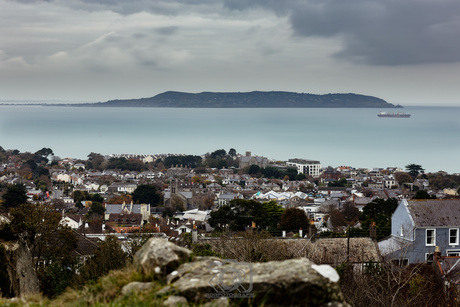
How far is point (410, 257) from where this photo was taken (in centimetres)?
1967

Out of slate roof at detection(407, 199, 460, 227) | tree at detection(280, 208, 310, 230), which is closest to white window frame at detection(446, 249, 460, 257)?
slate roof at detection(407, 199, 460, 227)

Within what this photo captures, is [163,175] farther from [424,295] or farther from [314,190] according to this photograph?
[424,295]

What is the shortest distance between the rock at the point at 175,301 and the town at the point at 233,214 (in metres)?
6.14

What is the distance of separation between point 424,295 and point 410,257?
540 centimetres

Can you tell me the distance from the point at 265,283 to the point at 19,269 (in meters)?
7.17

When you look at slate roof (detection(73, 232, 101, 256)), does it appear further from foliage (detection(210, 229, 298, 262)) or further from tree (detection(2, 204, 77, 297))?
foliage (detection(210, 229, 298, 262))

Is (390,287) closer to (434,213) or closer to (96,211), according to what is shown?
(434,213)

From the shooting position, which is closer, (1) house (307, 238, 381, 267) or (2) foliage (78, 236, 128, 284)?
(2) foliage (78, 236, 128, 284)

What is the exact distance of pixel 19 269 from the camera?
1151 cm

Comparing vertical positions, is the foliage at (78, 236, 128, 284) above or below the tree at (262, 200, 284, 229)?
above

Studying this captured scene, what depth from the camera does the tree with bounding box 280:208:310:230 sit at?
38.3 metres

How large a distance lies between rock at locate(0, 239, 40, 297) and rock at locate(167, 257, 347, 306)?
591cm

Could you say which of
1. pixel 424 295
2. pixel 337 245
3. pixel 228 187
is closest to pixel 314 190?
pixel 228 187

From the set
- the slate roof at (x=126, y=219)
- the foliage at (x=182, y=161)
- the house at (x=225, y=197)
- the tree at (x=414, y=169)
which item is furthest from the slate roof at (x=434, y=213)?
the foliage at (x=182, y=161)
